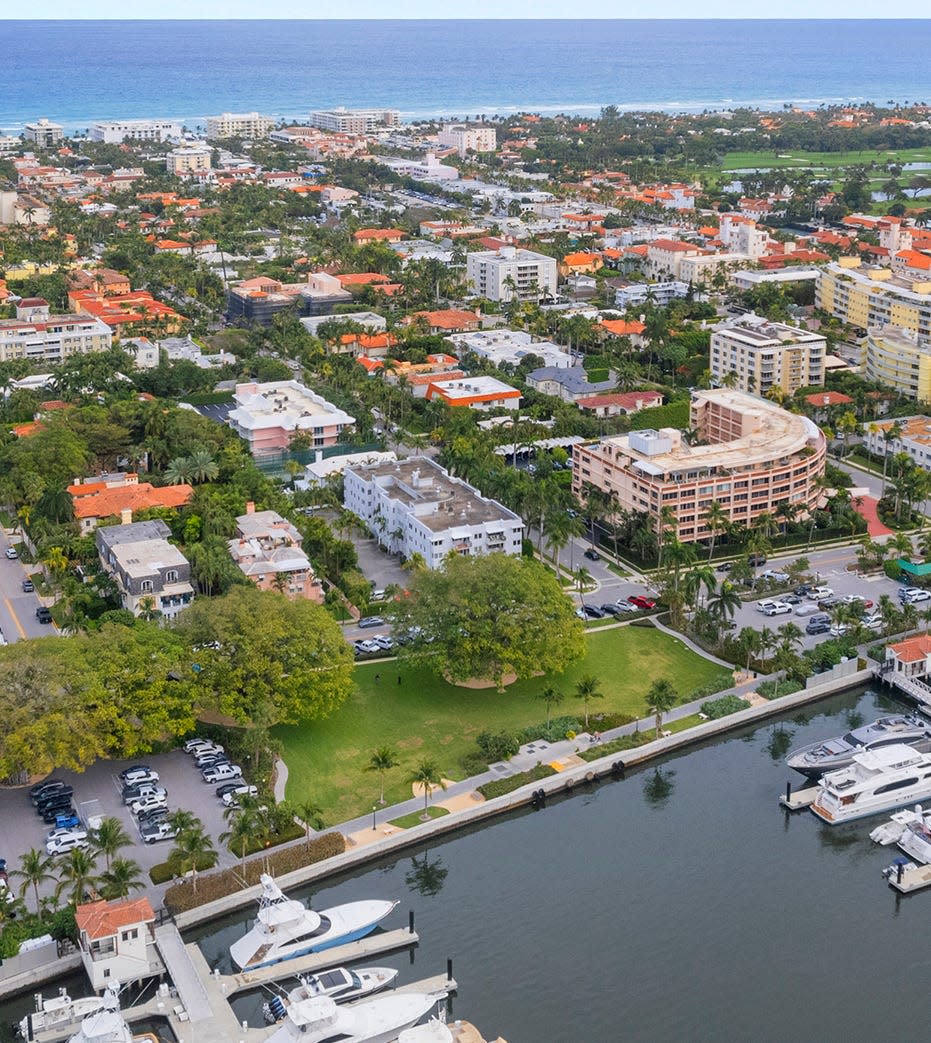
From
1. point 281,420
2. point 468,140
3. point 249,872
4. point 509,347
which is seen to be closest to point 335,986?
point 249,872

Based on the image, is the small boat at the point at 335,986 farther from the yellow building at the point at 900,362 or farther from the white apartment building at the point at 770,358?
the yellow building at the point at 900,362

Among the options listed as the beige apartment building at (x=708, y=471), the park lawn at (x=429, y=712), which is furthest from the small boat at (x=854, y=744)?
the beige apartment building at (x=708, y=471)

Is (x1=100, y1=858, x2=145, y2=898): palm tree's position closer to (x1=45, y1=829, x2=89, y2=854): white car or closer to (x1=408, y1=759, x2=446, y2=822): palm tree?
(x1=45, y1=829, x2=89, y2=854): white car

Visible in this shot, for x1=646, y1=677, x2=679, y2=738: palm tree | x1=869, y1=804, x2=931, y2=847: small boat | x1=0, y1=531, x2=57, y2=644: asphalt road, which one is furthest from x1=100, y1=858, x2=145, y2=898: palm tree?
x1=869, y1=804, x2=931, y2=847: small boat

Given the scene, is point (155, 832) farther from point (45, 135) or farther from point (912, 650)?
point (45, 135)

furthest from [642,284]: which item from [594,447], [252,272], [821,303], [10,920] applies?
[10,920]
